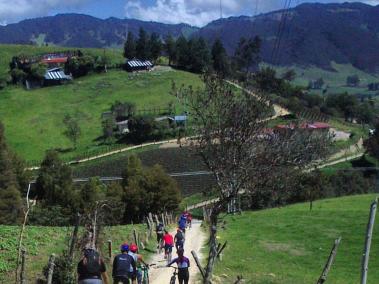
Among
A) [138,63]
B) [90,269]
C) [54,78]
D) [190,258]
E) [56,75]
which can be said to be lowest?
[54,78]

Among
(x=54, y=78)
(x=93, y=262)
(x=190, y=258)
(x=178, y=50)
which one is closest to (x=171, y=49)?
(x=178, y=50)

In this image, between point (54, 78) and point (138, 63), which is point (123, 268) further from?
point (138, 63)

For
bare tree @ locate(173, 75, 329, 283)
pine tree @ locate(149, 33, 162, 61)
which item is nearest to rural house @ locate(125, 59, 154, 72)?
pine tree @ locate(149, 33, 162, 61)

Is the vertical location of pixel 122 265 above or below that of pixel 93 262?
below

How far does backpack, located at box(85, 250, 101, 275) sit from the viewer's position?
11961 mm

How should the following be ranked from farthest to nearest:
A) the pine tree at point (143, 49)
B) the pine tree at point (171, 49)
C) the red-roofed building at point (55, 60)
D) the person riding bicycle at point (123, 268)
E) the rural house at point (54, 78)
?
1. the pine tree at point (143, 49)
2. the pine tree at point (171, 49)
3. the red-roofed building at point (55, 60)
4. the rural house at point (54, 78)
5. the person riding bicycle at point (123, 268)

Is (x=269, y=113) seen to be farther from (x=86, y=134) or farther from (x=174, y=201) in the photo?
(x=86, y=134)

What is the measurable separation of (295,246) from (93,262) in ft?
78.2

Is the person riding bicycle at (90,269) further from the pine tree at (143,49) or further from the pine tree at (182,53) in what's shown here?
the pine tree at (143,49)

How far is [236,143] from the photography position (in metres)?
16.0

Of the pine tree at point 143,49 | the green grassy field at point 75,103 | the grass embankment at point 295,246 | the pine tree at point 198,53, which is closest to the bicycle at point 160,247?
the grass embankment at point 295,246

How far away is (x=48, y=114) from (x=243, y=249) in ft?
341

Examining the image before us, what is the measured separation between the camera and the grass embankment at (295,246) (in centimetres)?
2664

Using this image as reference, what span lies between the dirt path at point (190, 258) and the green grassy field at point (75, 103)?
2866 inches
